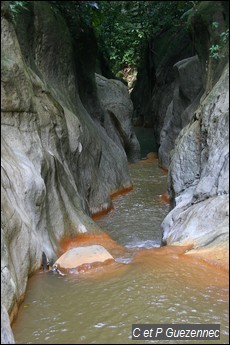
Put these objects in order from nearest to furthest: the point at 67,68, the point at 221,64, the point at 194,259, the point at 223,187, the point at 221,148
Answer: the point at 194,259 < the point at 223,187 < the point at 221,148 < the point at 221,64 < the point at 67,68

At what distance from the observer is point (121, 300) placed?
5.59 metres

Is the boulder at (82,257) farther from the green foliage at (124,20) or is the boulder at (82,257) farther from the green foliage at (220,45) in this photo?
the green foliage at (220,45)

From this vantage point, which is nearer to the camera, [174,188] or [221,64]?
[221,64]

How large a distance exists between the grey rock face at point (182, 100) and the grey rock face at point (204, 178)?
5.74 metres

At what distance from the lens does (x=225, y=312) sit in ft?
16.1

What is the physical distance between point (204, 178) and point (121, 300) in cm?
369

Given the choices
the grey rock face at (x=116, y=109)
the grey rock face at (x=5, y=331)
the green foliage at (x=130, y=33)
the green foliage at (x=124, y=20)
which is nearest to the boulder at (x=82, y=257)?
the grey rock face at (x=5, y=331)

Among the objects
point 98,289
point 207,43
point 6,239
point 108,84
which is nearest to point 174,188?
point 207,43

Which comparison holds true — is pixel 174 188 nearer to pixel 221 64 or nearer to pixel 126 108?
pixel 221 64

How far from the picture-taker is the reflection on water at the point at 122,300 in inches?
191

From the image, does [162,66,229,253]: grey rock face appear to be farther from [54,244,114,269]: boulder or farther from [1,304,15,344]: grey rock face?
[1,304,15,344]: grey rock face

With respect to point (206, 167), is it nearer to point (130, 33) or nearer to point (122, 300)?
point (122, 300)

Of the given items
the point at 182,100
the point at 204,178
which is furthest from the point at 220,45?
the point at 182,100

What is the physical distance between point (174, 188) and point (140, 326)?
20.6ft
